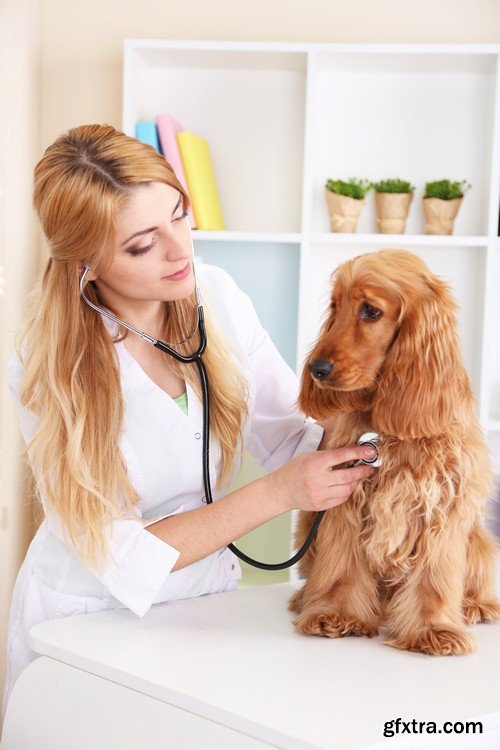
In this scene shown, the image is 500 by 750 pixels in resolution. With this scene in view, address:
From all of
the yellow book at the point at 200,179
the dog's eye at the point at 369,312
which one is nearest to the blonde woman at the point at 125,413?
the dog's eye at the point at 369,312

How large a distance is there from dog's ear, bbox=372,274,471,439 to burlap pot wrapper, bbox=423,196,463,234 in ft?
5.81

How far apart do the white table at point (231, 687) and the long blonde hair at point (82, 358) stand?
0.18m

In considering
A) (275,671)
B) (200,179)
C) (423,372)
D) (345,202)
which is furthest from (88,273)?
(345,202)

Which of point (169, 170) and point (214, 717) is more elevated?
point (169, 170)

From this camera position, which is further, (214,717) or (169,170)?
(169,170)

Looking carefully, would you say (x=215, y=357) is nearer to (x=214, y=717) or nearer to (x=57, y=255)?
(x=57, y=255)

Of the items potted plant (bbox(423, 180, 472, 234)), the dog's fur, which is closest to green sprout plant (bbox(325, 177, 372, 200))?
potted plant (bbox(423, 180, 472, 234))

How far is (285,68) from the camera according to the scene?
9.59ft

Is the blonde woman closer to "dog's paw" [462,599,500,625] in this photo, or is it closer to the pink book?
"dog's paw" [462,599,500,625]

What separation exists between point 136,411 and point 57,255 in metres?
0.30

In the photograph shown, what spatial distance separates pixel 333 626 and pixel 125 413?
1.69 ft

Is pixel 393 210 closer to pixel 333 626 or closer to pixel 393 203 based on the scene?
pixel 393 203

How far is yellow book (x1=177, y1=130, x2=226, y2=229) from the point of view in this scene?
2.79 m

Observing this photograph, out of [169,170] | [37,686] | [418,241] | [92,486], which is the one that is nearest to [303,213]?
[418,241]
